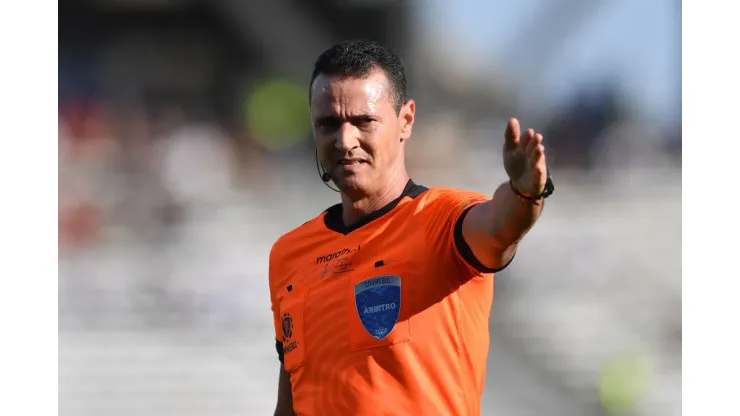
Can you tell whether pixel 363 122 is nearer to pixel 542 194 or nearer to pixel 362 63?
pixel 362 63

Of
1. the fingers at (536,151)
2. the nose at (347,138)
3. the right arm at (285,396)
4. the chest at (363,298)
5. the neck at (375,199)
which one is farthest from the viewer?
the right arm at (285,396)

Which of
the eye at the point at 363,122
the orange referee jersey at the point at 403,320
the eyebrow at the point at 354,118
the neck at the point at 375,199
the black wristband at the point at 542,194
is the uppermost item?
the eyebrow at the point at 354,118

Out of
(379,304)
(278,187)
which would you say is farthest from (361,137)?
(278,187)

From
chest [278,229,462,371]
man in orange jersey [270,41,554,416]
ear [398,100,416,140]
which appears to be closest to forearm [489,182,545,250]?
man in orange jersey [270,41,554,416]

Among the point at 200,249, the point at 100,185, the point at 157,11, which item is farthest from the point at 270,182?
the point at 157,11

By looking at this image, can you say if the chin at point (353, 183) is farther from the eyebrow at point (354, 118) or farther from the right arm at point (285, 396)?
the right arm at point (285, 396)

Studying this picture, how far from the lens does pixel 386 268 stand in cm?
215

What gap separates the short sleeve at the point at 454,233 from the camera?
1.97m

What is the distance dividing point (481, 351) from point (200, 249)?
436 cm

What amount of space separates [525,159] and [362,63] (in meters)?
0.85

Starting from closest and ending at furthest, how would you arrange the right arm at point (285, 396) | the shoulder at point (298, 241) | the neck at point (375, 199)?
the neck at point (375, 199) < the shoulder at point (298, 241) < the right arm at point (285, 396)

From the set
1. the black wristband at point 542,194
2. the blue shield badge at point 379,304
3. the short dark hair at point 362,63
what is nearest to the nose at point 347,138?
the short dark hair at point 362,63

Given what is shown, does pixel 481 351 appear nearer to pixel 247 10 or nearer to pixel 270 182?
pixel 270 182

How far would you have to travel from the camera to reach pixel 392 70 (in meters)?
2.41
